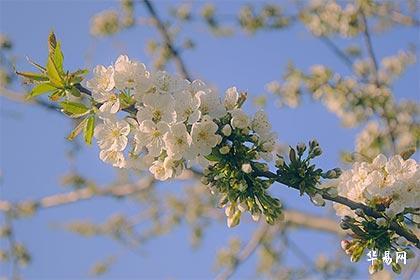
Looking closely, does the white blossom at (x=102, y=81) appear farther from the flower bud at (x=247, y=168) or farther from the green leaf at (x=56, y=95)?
the flower bud at (x=247, y=168)

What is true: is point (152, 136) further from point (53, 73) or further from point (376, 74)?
point (376, 74)

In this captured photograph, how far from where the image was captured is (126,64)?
2.15 meters

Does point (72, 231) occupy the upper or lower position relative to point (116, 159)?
lower

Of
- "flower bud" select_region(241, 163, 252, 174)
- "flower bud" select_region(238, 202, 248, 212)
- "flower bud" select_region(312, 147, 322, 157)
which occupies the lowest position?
"flower bud" select_region(238, 202, 248, 212)

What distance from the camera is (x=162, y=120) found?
201cm

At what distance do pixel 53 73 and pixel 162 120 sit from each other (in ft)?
1.43

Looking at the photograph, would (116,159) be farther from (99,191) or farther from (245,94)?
(99,191)

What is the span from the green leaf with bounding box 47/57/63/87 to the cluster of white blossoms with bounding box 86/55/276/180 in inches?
4.2

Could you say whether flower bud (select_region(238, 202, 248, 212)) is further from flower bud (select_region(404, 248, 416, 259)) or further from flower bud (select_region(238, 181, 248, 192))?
flower bud (select_region(404, 248, 416, 259))

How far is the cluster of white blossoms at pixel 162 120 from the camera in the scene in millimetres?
2033

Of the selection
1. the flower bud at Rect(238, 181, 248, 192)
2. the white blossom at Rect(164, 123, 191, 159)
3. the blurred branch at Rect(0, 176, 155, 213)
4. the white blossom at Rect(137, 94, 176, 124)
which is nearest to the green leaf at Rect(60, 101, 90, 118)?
the white blossom at Rect(137, 94, 176, 124)

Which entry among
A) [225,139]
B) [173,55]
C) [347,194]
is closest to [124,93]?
[225,139]

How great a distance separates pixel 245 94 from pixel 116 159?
0.54 meters

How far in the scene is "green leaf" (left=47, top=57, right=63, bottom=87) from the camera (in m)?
2.09
